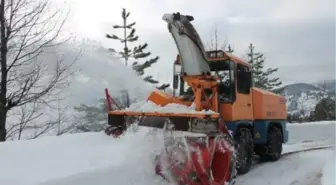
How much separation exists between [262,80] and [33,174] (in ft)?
149

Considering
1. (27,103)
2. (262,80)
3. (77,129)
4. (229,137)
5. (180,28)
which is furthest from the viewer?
(262,80)

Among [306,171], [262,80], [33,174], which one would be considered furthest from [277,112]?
[262,80]

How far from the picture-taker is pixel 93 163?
5781 millimetres

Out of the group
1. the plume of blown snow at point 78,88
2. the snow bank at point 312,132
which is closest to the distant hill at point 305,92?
the snow bank at point 312,132

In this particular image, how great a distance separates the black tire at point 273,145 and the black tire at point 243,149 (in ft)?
4.70

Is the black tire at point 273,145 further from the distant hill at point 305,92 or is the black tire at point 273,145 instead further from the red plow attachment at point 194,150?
the distant hill at point 305,92

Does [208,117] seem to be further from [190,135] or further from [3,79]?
[3,79]

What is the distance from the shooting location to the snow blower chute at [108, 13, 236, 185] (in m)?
6.05

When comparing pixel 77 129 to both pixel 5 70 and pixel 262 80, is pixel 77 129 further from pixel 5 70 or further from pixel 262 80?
pixel 262 80

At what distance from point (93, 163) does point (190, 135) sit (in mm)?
1515

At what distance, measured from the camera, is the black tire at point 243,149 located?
8.12 metres

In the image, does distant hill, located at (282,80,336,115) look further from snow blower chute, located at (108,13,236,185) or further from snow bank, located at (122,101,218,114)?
snow bank, located at (122,101,218,114)

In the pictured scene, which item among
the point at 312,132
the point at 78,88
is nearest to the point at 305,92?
the point at 312,132

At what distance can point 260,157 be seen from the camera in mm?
10453
